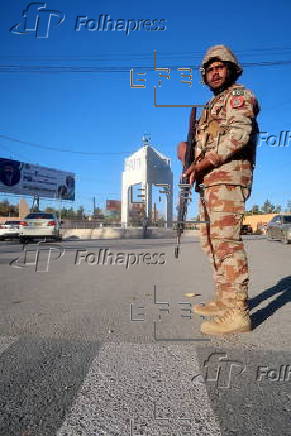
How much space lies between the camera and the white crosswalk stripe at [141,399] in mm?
1209

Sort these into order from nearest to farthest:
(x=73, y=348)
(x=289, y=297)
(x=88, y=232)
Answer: (x=73, y=348)
(x=289, y=297)
(x=88, y=232)

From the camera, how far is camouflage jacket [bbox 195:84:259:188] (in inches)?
94.2

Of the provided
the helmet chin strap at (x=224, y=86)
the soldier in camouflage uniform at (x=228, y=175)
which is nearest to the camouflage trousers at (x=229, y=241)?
the soldier in camouflage uniform at (x=228, y=175)

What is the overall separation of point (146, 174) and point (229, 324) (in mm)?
43195

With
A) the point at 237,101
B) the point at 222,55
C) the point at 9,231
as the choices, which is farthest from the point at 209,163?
the point at 9,231

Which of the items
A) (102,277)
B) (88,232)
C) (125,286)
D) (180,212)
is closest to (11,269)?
(102,277)

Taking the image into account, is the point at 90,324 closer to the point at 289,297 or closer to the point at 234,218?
the point at 234,218

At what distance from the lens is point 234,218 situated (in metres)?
2.46

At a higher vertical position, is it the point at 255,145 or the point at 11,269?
the point at 255,145

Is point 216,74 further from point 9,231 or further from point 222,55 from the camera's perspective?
point 9,231

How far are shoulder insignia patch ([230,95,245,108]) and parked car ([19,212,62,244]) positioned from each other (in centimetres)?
1428

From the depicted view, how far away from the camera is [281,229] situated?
50.8ft

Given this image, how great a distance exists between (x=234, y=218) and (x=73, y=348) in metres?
1.32

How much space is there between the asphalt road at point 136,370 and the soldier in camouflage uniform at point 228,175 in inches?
8.5
